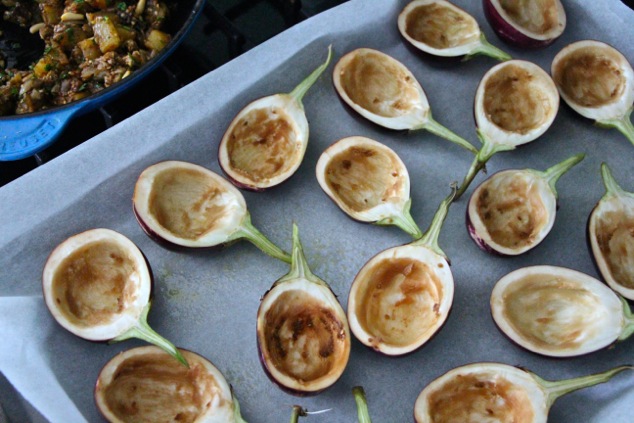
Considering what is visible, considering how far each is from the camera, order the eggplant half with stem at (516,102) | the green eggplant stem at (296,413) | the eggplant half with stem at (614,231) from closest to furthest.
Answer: the green eggplant stem at (296,413)
the eggplant half with stem at (614,231)
the eggplant half with stem at (516,102)

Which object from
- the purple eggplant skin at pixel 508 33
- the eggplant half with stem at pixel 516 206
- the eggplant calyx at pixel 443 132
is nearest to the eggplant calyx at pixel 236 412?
the eggplant half with stem at pixel 516 206

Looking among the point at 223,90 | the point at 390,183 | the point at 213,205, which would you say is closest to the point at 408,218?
the point at 390,183

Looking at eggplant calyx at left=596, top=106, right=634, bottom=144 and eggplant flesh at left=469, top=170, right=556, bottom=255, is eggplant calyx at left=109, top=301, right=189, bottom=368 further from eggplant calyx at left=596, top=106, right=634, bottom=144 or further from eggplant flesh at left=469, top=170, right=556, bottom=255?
eggplant calyx at left=596, top=106, right=634, bottom=144

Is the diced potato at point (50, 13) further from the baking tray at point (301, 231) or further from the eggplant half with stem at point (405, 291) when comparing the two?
the eggplant half with stem at point (405, 291)

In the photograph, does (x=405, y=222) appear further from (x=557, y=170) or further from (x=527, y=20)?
(x=527, y=20)

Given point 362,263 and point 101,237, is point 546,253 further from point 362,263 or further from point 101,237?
point 101,237

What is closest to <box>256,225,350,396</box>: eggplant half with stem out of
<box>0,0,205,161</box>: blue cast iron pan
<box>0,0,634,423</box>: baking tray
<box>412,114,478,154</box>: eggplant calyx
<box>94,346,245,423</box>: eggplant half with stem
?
<box>0,0,634,423</box>: baking tray
